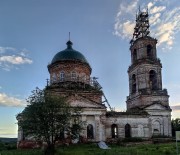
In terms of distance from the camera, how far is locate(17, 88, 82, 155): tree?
24.7 m

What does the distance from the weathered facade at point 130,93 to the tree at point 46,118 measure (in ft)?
27.5

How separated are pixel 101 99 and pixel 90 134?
500 centimetres

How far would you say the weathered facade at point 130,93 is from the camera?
114 ft

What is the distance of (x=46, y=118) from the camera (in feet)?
81.8

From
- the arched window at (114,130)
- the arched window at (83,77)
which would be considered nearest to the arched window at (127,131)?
the arched window at (114,130)

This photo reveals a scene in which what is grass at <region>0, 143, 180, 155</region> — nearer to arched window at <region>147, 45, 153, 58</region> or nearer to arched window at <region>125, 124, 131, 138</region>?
arched window at <region>125, 124, 131, 138</region>

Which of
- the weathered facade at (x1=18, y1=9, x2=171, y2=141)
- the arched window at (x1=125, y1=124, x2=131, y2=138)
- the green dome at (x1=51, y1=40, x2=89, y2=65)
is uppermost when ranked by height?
the green dome at (x1=51, y1=40, x2=89, y2=65)

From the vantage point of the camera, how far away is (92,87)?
3778cm

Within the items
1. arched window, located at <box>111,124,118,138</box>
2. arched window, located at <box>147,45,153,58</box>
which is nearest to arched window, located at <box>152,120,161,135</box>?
arched window, located at <box>111,124,118,138</box>

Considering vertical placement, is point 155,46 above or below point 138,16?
below

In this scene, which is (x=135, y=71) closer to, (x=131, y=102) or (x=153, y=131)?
(x=131, y=102)

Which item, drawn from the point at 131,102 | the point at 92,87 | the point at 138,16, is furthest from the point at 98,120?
the point at 138,16

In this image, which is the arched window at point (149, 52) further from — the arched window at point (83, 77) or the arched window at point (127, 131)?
the arched window at point (127, 131)

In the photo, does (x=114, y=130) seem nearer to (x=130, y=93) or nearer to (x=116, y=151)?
(x=130, y=93)
